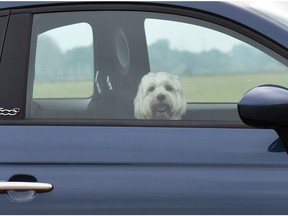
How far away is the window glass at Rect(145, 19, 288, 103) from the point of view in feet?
10.1

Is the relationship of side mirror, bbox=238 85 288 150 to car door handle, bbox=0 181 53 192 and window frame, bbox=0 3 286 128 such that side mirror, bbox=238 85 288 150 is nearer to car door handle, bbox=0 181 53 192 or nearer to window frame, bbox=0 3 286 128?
window frame, bbox=0 3 286 128

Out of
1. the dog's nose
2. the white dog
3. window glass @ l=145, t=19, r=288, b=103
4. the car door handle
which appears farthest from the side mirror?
→ the car door handle

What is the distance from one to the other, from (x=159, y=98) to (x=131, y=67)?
181 millimetres

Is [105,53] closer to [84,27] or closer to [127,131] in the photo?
[84,27]

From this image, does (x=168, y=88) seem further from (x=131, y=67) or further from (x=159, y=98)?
(x=131, y=67)

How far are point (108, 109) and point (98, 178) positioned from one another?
1.17 feet

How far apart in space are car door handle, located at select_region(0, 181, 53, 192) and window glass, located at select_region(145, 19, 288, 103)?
2.38 feet

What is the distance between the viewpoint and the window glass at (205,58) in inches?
121

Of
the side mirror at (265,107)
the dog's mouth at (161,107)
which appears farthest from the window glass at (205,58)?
the side mirror at (265,107)

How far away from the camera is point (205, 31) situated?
10.0 feet

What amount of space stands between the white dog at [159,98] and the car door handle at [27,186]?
455mm

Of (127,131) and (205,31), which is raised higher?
(205,31)

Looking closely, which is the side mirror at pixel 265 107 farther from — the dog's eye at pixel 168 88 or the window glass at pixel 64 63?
the window glass at pixel 64 63

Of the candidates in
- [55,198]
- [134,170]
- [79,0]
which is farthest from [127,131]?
[79,0]
